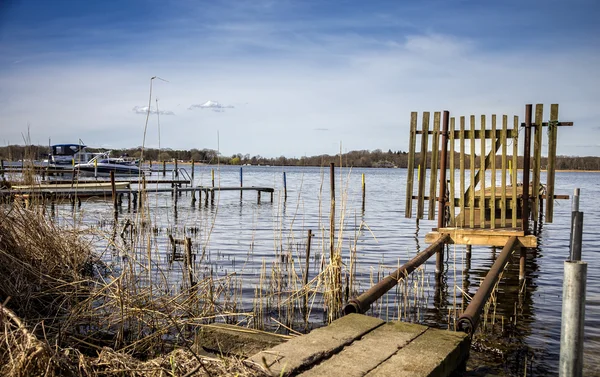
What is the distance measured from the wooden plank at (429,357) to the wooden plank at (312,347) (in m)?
0.46

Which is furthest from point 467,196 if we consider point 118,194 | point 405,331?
point 118,194

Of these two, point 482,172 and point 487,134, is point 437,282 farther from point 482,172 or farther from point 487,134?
point 487,134

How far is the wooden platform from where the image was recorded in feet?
13.3

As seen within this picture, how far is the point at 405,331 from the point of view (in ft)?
16.9

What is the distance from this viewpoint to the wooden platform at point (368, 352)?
13.3 feet

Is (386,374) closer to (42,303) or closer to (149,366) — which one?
(149,366)

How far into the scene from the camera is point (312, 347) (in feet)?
14.6

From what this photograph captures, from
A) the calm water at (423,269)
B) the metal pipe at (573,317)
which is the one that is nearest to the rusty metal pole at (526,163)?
the calm water at (423,269)

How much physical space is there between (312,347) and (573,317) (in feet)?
6.46

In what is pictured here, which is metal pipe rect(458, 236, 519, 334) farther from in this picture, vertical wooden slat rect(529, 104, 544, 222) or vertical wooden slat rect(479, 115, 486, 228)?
vertical wooden slat rect(529, 104, 544, 222)

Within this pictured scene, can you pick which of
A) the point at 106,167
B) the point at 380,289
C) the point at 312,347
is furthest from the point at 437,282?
the point at 106,167

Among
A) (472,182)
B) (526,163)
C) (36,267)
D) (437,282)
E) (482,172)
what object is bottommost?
(437,282)

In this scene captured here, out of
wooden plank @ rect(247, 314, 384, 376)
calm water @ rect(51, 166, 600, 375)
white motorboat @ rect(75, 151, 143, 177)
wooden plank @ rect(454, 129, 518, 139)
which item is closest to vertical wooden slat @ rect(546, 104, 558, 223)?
wooden plank @ rect(454, 129, 518, 139)

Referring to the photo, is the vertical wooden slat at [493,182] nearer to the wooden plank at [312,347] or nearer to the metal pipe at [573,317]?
the wooden plank at [312,347]
